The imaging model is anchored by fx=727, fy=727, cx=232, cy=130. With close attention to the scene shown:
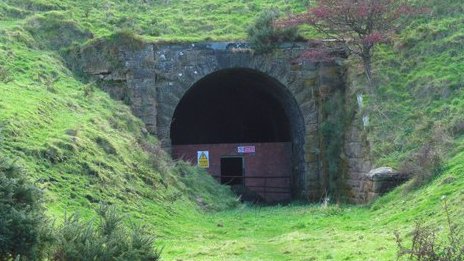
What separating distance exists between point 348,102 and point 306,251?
1071 cm

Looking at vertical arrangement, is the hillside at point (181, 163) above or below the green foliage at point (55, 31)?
below

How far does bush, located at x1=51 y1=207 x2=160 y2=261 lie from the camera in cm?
838

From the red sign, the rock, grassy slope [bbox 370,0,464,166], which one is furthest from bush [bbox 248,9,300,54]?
the rock

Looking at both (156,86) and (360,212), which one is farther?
(156,86)

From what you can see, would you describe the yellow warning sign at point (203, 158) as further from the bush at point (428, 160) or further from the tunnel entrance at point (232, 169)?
the bush at point (428, 160)

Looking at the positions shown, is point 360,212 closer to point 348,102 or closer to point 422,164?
point 422,164

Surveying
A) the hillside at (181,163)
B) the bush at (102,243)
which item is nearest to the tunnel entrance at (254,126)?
the hillside at (181,163)

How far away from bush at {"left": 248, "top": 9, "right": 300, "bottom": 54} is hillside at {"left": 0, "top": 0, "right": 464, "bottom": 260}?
1031mm

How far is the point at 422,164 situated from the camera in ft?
52.4

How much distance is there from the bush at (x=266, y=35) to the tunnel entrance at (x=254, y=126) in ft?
3.20

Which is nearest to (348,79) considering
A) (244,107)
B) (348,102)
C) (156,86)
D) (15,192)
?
(348,102)

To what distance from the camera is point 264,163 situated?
26125 millimetres

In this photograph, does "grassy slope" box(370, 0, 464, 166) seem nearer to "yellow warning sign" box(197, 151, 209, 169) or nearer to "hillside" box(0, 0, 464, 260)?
"hillside" box(0, 0, 464, 260)

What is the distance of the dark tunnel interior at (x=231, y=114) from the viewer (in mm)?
26484
